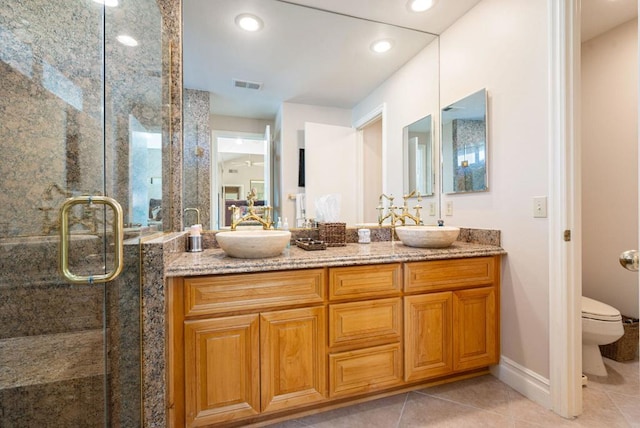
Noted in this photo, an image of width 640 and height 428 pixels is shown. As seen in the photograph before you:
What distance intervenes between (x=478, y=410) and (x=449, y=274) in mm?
708

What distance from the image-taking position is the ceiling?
1808 millimetres

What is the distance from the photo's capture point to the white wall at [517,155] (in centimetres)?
157

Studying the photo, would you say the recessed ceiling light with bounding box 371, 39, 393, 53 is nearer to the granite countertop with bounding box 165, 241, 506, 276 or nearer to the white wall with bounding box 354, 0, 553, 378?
the white wall with bounding box 354, 0, 553, 378

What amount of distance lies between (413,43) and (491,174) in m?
1.21

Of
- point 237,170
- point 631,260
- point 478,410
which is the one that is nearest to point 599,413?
point 478,410

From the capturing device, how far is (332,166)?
6.97 ft

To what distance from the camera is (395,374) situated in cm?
155

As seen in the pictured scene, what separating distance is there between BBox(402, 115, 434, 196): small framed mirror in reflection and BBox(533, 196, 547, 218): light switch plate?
809 millimetres

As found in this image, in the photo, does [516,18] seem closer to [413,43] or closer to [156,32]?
[413,43]

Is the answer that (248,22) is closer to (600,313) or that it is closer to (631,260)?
(631,260)

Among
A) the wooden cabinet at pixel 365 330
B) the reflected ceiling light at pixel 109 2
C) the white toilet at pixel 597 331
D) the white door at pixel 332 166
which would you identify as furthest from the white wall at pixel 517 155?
the reflected ceiling light at pixel 109 2

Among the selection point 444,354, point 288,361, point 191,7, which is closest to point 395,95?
point 191,7

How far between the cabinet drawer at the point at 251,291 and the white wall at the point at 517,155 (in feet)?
3.89

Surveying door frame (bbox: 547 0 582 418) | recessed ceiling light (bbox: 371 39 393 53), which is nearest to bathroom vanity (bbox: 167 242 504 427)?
door frame (bbox: 547 0 582 418)
